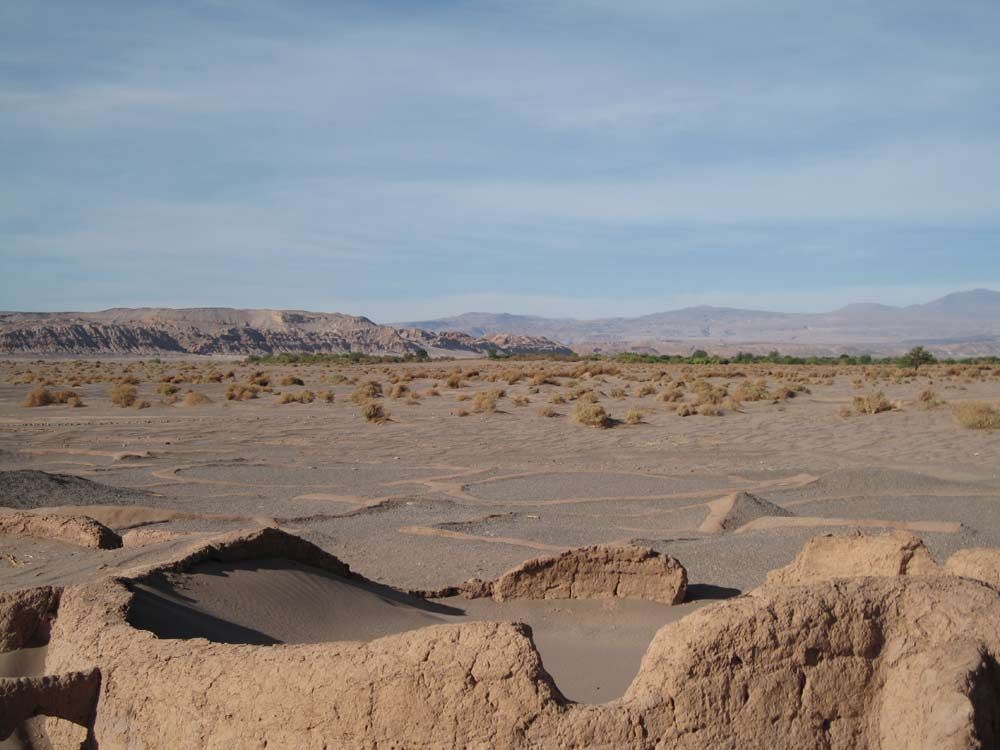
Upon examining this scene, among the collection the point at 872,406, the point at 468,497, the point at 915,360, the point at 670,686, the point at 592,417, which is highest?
the point at 915,360

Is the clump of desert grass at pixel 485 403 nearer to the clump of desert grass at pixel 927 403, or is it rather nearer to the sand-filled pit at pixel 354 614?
the clump of desert grass at pixel 927 403

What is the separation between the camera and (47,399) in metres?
34.1

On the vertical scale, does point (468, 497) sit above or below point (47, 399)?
below

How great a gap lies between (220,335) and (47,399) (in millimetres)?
106420

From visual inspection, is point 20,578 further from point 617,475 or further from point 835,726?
point 617,475

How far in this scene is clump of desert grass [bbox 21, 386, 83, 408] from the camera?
33.4 meters

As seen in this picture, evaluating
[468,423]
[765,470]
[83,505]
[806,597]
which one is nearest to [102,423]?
[468,423]

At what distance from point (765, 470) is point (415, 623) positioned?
1229cm

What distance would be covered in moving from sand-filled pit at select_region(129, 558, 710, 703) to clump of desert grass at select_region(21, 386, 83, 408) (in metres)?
28.6

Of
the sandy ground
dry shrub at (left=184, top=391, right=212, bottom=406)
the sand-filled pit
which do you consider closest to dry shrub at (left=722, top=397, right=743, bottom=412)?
the sandy ground

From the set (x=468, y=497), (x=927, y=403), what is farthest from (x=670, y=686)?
(x=927, y=403)

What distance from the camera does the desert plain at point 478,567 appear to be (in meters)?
4.38

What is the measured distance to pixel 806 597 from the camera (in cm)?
456

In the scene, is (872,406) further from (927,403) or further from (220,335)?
(220,335)
